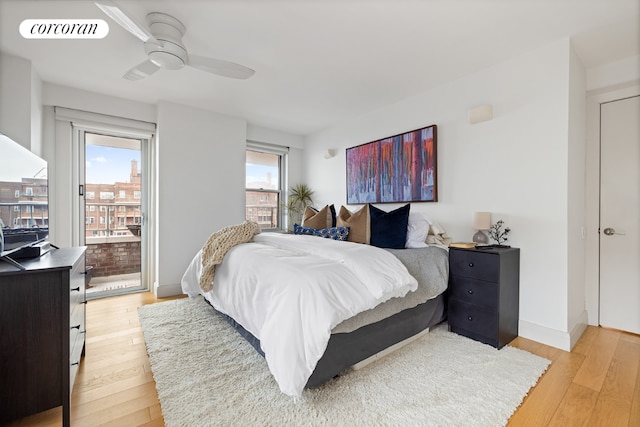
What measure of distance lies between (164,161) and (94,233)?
51.4 inches

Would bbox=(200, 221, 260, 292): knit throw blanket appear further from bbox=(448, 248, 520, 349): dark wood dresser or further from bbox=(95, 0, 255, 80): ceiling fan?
bbox=(448, 248, 520, 349): dark wood dresser

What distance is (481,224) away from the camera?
2455mm

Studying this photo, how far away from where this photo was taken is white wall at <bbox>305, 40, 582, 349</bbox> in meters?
2.20

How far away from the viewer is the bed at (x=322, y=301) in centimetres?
142

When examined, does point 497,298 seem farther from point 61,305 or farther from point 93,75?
point 93,75

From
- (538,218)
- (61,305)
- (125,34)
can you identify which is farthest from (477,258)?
(125,34)

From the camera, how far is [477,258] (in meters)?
2.26

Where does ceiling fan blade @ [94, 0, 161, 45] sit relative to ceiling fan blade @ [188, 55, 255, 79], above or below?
below

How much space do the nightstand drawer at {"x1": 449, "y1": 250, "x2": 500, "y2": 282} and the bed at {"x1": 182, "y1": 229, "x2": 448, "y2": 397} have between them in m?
0.09

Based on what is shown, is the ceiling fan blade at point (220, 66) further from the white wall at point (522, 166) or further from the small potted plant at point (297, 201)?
the small potted plant at point (297, 201)

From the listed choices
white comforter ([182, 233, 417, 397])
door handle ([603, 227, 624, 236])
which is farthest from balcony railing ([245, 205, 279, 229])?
door handle ([603, 227, 624, 236])

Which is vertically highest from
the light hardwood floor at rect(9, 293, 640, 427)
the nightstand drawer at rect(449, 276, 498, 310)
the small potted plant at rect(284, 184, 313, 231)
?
the small potted plant at rect(284, 184, 313, 231)

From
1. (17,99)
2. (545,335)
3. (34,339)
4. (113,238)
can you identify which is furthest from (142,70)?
(545,335)

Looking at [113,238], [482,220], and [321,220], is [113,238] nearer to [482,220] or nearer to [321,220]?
[321,220]
